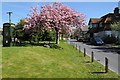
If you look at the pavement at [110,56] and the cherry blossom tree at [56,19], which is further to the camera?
the cherry blossom tree at [56,19]

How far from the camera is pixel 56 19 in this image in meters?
31.9

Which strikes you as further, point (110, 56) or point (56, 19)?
point (56, 19)

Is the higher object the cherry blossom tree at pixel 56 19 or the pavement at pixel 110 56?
the cherry blossom tree at pixel 56 19

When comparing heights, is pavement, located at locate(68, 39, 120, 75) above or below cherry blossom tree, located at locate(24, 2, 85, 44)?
below

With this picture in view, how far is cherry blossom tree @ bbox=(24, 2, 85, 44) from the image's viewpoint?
32134 mm

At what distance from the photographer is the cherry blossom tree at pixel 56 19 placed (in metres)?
32.1

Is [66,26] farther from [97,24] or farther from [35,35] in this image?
[97,24]

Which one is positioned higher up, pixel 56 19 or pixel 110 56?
pixel 56 19

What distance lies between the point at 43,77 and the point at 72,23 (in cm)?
2340

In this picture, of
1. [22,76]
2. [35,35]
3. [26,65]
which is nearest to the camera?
[22,76]

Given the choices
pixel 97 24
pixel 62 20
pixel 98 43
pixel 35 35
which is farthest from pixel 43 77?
pixel 97 24

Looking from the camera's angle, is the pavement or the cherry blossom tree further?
the cherry blossom tree

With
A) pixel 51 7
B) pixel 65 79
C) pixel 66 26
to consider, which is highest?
pixel 51 7

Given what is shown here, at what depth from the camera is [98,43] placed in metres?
54.2
